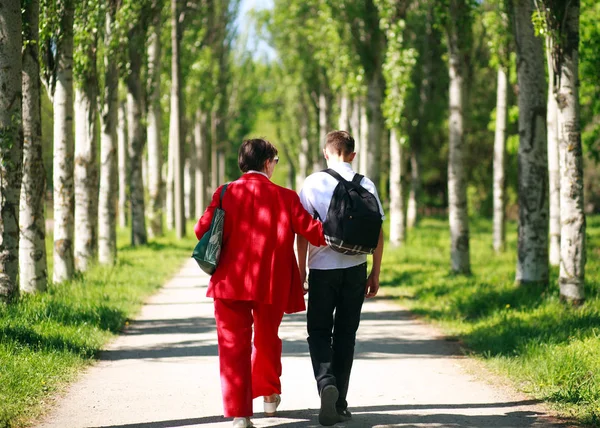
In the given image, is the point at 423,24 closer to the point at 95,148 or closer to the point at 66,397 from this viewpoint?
the point at 95,148

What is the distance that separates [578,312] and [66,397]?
5.67 metres

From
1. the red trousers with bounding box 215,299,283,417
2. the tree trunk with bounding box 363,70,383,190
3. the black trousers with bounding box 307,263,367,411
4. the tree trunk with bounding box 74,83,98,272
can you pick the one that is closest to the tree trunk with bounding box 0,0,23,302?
the red trousers with bounding box 215,299,283,417

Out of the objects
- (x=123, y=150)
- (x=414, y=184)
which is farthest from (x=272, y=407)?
Answer: (x=414, y=184)

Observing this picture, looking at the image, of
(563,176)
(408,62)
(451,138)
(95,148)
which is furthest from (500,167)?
(563,176)

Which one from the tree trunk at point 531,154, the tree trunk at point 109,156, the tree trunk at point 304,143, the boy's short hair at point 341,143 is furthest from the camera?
the tree trunk at point 304,143

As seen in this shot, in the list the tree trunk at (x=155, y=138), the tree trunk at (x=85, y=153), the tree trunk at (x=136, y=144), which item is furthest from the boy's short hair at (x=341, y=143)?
the tree trunk at (x=155, y=138)

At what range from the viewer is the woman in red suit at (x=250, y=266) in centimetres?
611

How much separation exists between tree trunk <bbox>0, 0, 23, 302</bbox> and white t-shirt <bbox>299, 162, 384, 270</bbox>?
14.8 ft

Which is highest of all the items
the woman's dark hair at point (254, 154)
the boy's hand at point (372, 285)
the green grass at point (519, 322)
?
the woman's dark hair at point (254, 154)

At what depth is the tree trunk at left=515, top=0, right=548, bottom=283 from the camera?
12906 mm

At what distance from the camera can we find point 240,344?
20.1 feet

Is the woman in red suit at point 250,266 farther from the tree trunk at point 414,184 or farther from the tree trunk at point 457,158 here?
the tree trunk at point 414,184

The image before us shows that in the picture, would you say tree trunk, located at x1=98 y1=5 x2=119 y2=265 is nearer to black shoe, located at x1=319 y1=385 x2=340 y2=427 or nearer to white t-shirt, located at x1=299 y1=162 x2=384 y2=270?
white t-shirt, located at x1=299 y1=162 x2=384 y2=270

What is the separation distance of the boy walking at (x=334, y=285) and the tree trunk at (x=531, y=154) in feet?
22.8
